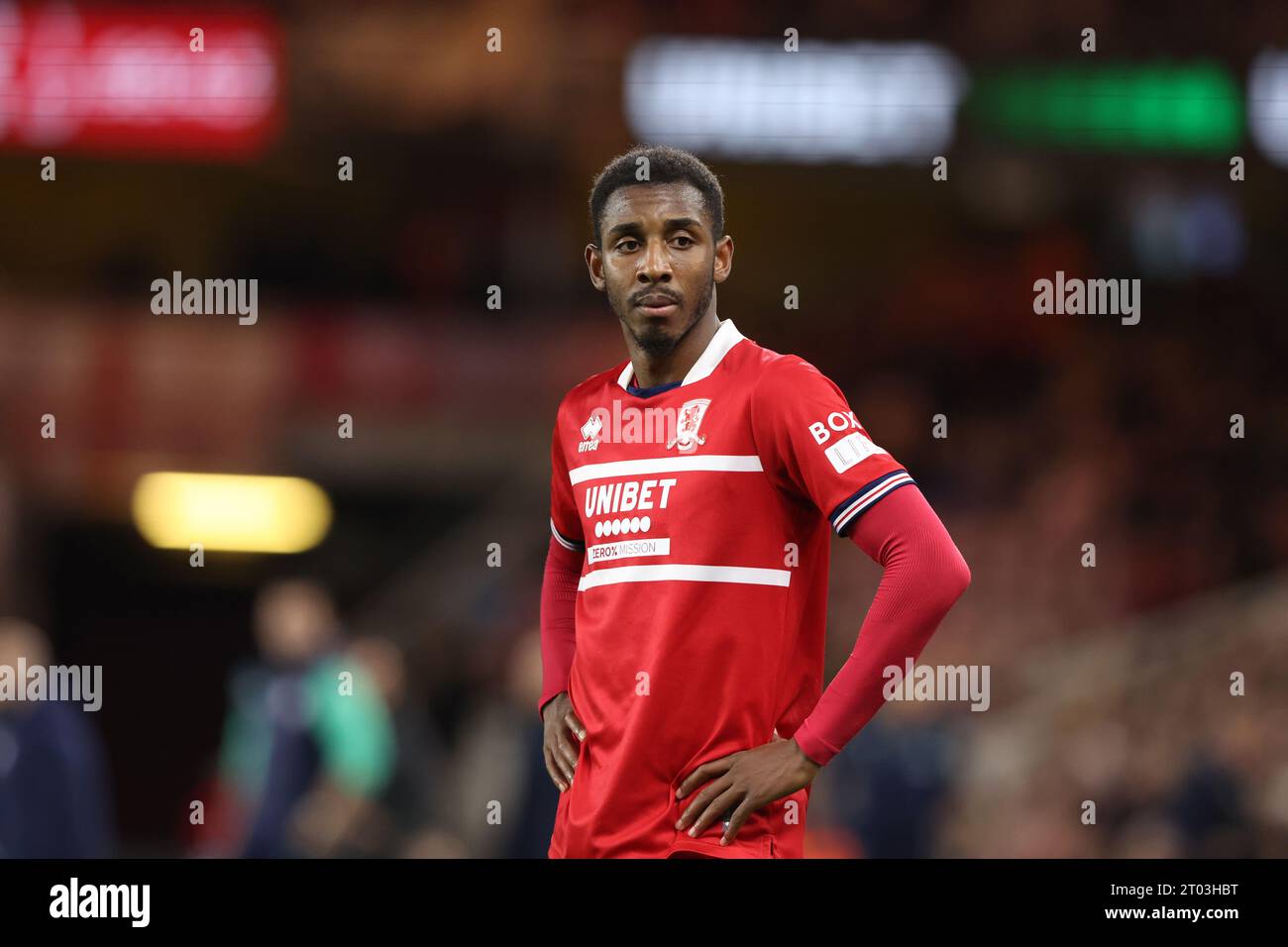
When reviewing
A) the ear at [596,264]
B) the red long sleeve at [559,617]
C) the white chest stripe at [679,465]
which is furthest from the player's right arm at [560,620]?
the ear at [596,264]

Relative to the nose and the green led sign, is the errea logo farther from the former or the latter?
the green led sign

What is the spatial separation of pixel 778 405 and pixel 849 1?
13527 mm

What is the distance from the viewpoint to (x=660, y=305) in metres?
3.54

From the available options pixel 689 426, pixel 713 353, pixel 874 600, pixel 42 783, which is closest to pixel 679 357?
pixel 713 353

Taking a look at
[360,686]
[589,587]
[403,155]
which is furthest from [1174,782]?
[403,155]

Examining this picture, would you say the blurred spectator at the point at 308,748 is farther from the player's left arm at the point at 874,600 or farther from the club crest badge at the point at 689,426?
the player's left arm at the point at 874,600

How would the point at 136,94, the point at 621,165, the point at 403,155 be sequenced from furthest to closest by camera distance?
the point at 403,155 → the point at 136,94 → the point at 621,165

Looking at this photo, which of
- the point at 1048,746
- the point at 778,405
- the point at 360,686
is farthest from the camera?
the point at 1048,746

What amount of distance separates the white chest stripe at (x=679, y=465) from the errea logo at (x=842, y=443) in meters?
0.17

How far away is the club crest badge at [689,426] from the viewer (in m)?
3.46

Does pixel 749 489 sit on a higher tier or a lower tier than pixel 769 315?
lower

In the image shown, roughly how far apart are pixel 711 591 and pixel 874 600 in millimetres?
343

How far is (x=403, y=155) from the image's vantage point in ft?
55.4
